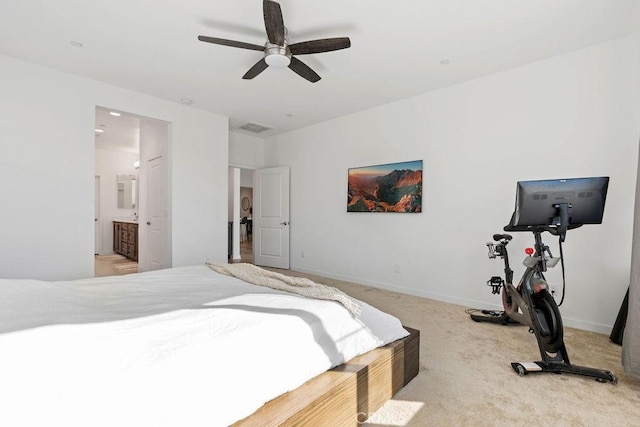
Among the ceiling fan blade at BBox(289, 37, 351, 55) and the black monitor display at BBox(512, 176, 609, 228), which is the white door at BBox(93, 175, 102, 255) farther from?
the black monitor display at BBox(512, 176, 609, 228)

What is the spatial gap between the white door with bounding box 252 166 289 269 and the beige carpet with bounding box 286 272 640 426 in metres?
3.63

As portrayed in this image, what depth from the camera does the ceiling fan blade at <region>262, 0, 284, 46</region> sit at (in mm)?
2072

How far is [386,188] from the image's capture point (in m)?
4.48

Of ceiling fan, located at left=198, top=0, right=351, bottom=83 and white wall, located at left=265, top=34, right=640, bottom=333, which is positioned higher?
ceiling fan, located at left=198, top=0, right=351, bottom=83

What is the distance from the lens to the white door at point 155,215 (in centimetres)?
484

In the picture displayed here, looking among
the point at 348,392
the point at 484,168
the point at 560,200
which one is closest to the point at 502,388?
A: the point at 348,392

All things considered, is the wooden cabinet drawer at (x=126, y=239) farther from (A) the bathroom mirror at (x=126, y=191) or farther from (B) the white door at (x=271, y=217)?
(B) the white door at (x=271, y=217)

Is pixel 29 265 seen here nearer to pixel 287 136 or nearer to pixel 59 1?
pixel 59 1

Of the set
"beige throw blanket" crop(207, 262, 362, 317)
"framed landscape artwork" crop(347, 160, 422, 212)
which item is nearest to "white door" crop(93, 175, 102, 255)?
"framed landscape artwork" crop(347, 160, 422, 212)

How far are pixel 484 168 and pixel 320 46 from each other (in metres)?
2.36

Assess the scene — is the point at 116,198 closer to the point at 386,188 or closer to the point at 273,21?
the point at 386,188

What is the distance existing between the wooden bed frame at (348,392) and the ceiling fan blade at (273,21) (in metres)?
2.28

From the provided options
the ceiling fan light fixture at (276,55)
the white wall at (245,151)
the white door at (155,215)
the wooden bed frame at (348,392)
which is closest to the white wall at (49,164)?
the white door at (155,215)

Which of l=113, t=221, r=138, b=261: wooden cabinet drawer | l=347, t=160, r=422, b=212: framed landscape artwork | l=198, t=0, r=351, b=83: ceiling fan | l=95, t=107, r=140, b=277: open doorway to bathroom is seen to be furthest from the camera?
l=95, t=107, r=140, b=277: open doorway to bathroom
